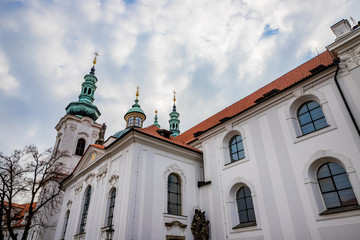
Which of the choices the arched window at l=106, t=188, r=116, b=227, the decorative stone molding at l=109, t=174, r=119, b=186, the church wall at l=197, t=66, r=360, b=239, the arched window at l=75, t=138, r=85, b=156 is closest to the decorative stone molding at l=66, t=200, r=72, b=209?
the arched window at l=106, t=188, r=116, b=227

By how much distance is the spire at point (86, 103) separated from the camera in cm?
3042

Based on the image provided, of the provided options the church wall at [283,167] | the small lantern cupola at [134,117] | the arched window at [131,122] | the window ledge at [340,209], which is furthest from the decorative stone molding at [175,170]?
the arched window at [131,122]

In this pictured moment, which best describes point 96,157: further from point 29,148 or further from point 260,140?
point 260,140

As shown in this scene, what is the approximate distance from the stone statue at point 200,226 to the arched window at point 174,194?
0.87 metres

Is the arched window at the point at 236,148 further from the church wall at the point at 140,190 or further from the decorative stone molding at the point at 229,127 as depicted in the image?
the church wall at the point at 140,190

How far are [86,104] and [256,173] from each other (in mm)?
24936

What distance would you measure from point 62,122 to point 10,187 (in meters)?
14.1

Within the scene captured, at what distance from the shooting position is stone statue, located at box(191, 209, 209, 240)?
460 inches

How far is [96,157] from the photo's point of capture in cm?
1550

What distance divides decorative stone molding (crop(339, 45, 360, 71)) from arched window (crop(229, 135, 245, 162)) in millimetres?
5549

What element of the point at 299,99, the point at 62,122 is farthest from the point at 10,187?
the point at 299,99

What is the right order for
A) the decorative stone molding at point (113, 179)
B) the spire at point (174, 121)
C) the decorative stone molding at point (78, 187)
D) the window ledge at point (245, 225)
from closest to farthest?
1. the window ledge at point (245, 225)
2. the decorative stone molding at point (113, 179)
3. the decorative stone molding at point (78, 187)
4. the spire at point (174, 121)

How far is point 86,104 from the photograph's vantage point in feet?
102

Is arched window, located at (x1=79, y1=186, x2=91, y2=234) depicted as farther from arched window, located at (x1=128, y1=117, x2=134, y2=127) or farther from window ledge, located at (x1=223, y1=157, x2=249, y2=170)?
arched window, located at (x1=128, y1=117, x2=134, y2=127)
